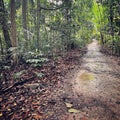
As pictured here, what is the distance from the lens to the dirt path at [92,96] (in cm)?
387

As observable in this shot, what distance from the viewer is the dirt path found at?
3873 millimetres

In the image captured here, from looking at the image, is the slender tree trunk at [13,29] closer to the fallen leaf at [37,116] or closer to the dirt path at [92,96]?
the dirt path at [92,96]

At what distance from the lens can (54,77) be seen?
6.65 metres

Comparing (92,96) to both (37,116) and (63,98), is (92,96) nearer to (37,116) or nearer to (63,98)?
(63,98)

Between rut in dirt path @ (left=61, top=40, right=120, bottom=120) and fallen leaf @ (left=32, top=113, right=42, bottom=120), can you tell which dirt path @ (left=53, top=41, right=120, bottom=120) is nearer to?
rut in dirt path @ (left=61, top=40, right=120, bottom=120)

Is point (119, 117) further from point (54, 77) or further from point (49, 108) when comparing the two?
point (54, 77)

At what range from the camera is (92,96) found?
16.0 ft

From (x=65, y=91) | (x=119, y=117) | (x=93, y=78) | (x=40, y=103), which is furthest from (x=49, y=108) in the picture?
(x=93, y=78)

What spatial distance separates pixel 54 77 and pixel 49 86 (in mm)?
989

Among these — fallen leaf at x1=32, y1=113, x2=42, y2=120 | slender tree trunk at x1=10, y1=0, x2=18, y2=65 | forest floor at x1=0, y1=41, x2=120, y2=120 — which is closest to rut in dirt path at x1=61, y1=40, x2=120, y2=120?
forest floor at x1=0, y1=41, x2=120, y2=120

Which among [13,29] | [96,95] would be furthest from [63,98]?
[13,29]

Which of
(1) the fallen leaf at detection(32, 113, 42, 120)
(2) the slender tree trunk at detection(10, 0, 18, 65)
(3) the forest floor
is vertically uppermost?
(2) the slender tree trunk at detection(10, 0, 18, 65)

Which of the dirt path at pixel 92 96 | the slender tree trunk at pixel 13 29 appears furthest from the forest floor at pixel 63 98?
the slender tree trunk at pixel 13 29

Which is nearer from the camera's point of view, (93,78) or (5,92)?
(5,92)
